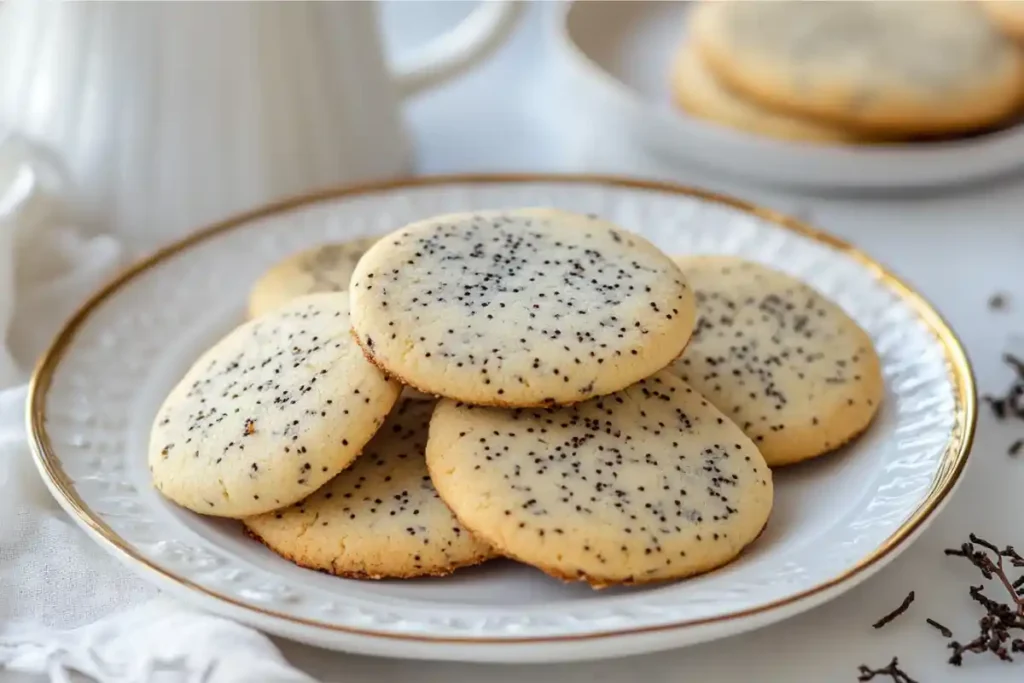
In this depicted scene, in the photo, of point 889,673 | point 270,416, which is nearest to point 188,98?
point 270,416

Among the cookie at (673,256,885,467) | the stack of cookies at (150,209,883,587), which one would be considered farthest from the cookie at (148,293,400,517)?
the cookie at (673,256,885,467)

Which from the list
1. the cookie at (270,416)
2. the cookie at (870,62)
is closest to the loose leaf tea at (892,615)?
the cookie at (270,416)

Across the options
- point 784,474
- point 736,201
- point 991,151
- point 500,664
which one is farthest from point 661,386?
point 991,151

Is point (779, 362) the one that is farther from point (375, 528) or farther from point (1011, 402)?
point (375, 528)

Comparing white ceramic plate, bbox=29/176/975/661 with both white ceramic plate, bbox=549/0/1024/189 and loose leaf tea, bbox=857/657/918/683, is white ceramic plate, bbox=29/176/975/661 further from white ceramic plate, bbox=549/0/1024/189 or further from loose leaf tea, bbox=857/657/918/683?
white ceramic plate, bbox=549/0/1024/189

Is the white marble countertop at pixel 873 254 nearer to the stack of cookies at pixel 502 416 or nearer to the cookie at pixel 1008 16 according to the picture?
the stack of cookies at pixel 502 416

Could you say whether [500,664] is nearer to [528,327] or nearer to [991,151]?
[528,327]
